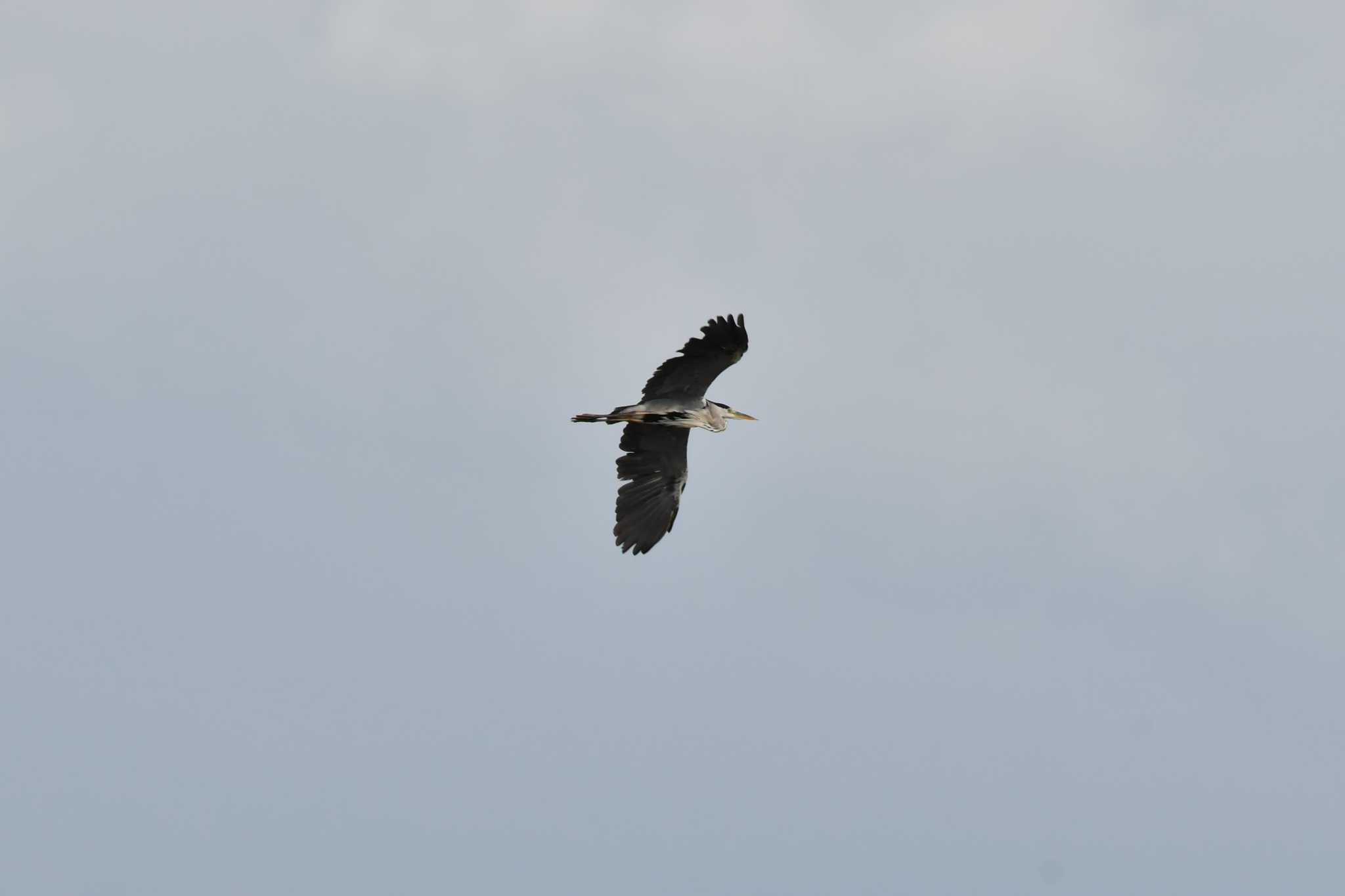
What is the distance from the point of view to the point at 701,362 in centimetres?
3838

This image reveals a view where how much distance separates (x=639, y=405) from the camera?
128ft

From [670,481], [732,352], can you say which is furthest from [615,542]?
[732,352]

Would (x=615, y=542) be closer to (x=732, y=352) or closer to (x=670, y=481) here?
(x=670, y=481)

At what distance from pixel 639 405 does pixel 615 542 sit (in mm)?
2794

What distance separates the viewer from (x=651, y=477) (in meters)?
40.5

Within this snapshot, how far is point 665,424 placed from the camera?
3962 centimetres

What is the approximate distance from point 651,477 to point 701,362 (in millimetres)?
3246

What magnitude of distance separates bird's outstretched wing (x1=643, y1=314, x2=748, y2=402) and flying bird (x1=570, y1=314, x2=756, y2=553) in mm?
12

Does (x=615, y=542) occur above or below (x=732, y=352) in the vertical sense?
below

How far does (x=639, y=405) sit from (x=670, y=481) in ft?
7.16

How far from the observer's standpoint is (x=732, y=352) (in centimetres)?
3816

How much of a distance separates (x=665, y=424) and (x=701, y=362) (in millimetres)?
1840

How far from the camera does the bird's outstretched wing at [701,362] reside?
37.5 meters

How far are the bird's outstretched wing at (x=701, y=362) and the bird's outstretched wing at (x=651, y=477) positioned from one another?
1189 millimetres
